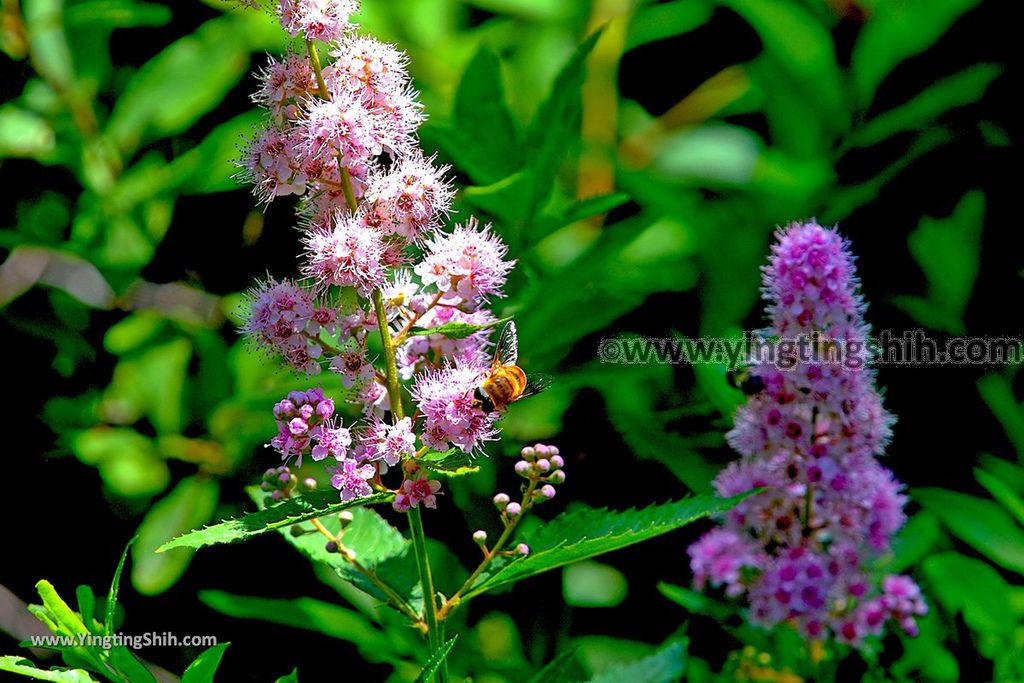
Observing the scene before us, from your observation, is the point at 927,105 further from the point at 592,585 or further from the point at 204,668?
the point at 204,668

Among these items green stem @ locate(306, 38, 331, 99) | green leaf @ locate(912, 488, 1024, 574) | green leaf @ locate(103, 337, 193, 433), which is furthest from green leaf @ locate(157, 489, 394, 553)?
green leaf @ locate(912, 488, 1024, 574)

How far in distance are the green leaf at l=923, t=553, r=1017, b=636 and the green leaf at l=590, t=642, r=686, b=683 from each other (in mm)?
436

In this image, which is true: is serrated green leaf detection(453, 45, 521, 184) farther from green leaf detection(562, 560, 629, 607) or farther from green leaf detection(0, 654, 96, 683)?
green leaf detection(0, 654, 96, 683)

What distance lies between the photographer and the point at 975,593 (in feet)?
4.22

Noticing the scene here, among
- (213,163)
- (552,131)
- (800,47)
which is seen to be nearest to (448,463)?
(552,131)

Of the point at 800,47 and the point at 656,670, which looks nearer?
the point at 656,670

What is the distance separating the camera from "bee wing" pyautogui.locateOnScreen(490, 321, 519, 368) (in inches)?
42.2

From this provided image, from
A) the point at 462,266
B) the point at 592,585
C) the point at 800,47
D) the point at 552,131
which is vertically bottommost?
the point at 592,585

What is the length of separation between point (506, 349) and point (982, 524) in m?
0.76

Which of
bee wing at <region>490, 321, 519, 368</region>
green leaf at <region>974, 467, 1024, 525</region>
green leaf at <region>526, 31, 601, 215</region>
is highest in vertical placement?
green leaf at <region>526, 31, 601, 215</region>

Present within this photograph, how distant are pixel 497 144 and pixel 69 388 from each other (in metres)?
0.93

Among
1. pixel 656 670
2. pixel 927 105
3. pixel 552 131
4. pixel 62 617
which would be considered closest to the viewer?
pixel 62 617

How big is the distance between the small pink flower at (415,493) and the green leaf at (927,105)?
1034 mm

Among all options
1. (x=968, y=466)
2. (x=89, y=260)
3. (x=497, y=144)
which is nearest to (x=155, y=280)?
(x=89, y=260)
